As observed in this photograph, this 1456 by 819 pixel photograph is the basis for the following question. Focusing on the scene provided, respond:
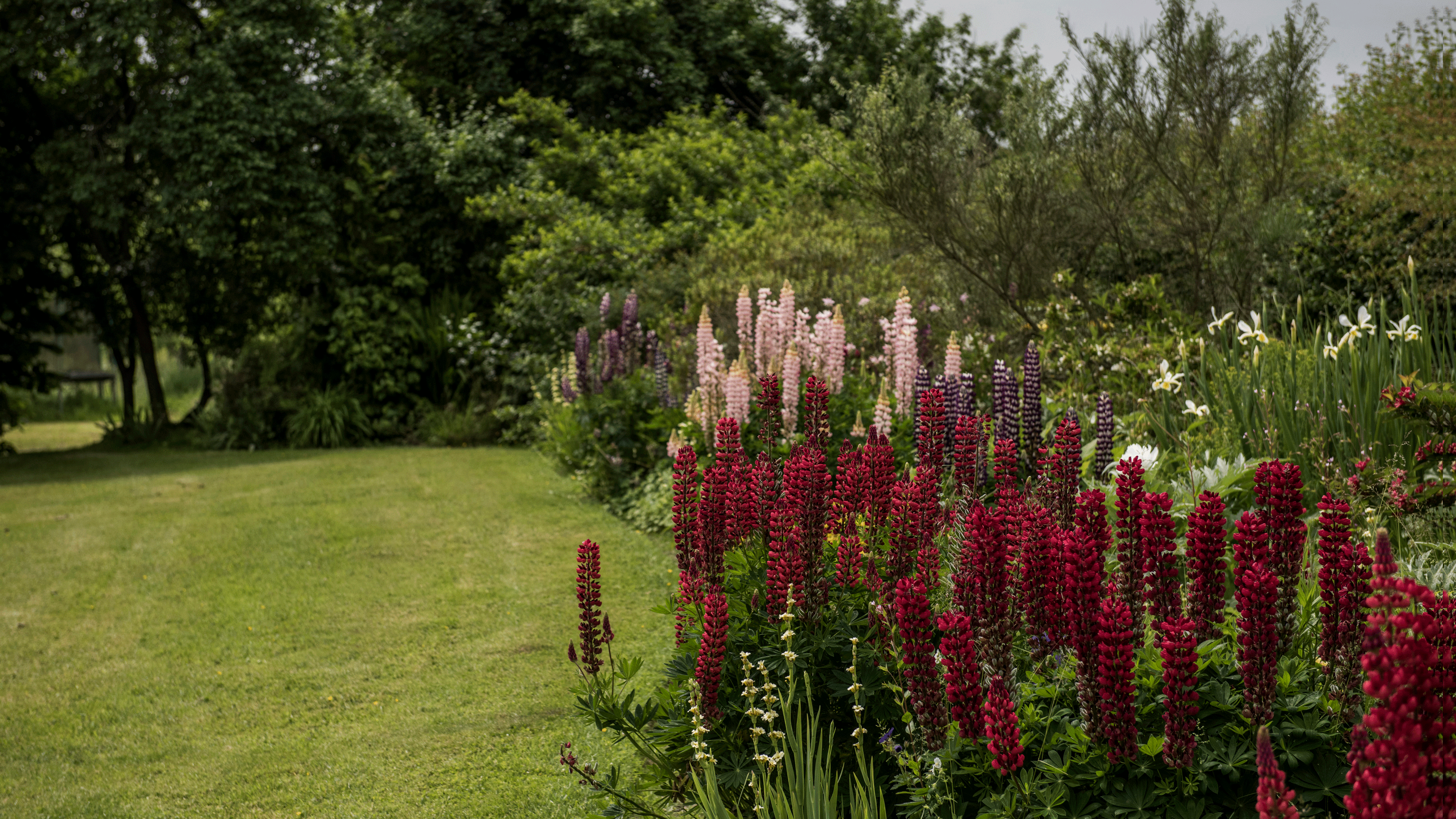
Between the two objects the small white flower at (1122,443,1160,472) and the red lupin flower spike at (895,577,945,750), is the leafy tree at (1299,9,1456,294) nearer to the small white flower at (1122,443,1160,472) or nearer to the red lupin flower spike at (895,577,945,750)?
the small white flower at (1122,443,1160,472)


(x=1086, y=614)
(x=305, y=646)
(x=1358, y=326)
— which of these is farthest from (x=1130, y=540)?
(x=305, y=646)

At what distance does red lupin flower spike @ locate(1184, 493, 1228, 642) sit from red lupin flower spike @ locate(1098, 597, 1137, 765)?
332 millimetres

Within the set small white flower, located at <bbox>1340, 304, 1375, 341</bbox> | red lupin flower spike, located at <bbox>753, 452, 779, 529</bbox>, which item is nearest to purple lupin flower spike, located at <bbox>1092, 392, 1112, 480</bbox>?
small white flower, located at <bbox>1340, 304, 1375, 341</bbox>

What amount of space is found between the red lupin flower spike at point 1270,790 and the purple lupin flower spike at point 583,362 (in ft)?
26.2

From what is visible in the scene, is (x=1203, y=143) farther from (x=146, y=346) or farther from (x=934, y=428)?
(x=146, y=346)

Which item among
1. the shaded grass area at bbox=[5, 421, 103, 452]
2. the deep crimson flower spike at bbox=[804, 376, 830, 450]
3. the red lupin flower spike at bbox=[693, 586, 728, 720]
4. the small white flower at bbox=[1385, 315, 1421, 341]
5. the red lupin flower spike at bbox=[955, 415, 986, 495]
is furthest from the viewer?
the shaded grass area at bbox=[5, 421, 103, 452]

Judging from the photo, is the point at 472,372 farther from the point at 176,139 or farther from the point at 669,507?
the point at 669,507

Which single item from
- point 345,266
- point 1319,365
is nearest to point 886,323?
point 1319,365

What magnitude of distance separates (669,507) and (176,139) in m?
9.34

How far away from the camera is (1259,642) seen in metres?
2.03

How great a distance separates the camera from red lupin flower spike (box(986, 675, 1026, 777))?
1979mm

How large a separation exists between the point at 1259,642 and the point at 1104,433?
8.24 ft

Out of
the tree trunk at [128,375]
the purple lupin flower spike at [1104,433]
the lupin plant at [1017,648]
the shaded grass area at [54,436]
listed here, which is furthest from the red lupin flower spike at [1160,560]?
the shaded grass area at [54,436]

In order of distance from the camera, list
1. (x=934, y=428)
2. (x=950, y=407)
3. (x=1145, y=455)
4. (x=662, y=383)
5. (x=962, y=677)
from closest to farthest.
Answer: (x=962, y=677), (x=934, y=428), (x=1145, y=455), (x=950, y=407), (x=662, y=383)
